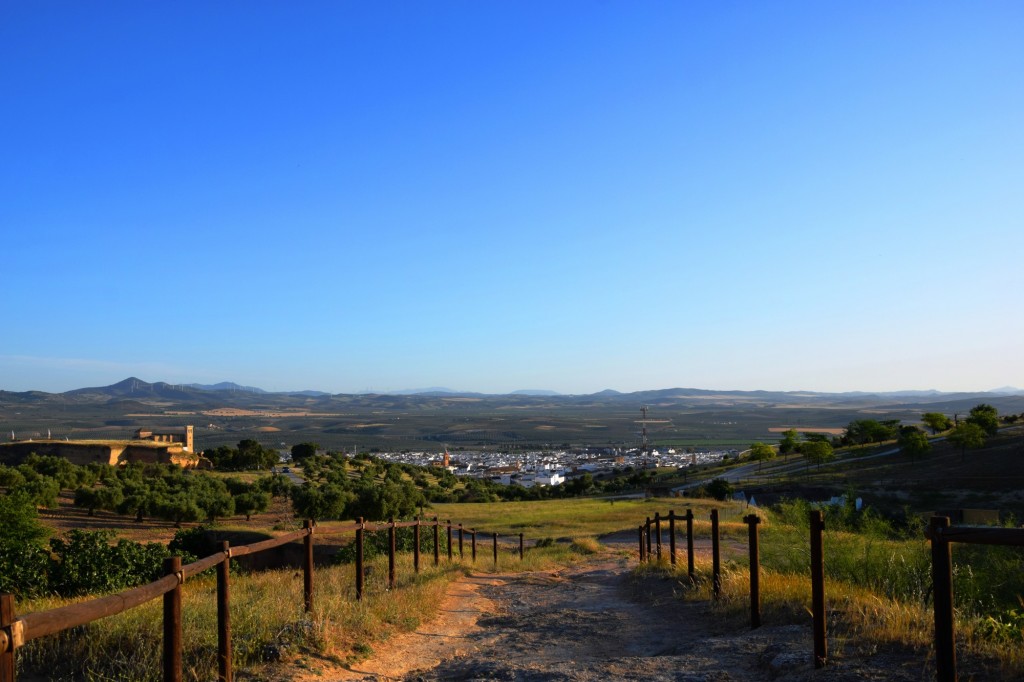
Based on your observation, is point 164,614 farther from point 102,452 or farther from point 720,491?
point 102,452

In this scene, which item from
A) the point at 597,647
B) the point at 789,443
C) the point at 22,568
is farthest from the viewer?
the point at 789,443

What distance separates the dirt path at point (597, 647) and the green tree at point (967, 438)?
2219 inches

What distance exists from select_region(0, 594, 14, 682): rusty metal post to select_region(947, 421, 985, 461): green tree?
67.6 m

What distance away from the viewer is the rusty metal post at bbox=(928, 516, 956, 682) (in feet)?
16.2

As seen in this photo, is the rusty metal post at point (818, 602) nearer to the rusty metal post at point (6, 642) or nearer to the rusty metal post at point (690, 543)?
the rusty metal post at point (690, 543)

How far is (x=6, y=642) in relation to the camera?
3.26m

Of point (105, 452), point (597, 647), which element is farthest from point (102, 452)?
point (597, 647)

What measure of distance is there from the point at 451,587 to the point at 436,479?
56600 mm

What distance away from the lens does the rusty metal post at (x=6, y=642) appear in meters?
3.25

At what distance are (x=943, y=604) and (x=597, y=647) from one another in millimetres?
4532

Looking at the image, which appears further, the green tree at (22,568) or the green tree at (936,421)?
the green tree at (936,421)

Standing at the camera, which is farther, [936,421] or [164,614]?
[936,421]

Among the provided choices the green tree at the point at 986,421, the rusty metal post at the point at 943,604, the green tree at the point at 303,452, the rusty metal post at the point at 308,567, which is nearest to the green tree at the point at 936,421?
the green tree at the point at 986,421

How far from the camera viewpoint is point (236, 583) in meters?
11.9
